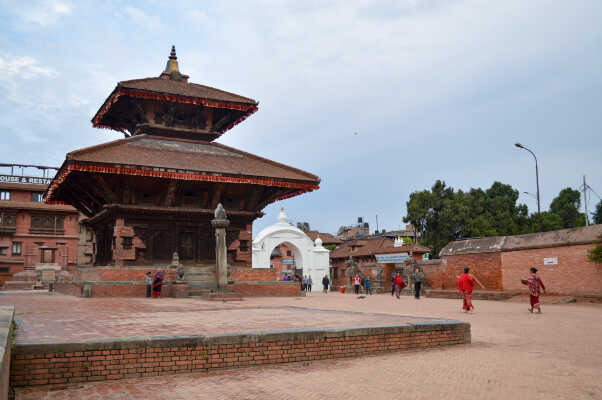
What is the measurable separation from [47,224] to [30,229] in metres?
1.70

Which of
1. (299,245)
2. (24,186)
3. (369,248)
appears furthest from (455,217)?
(24,186)

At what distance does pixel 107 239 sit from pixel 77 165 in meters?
6.37

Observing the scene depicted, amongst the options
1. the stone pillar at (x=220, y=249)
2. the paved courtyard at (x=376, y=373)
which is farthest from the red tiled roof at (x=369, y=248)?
the paved courtyard at (x=376, y=373)

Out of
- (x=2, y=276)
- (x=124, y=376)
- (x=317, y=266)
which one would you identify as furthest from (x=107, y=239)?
(x=2, y=276)

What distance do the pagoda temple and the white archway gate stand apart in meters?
16.7

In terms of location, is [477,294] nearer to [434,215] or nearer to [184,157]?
[184,157]

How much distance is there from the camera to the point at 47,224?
54719 mm

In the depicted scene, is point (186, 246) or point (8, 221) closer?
point (186, 246)

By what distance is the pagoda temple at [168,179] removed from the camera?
21.2 metres

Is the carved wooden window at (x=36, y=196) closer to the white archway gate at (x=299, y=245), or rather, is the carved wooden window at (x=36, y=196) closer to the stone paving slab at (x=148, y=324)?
the white archway gate at (x=299, y=245)

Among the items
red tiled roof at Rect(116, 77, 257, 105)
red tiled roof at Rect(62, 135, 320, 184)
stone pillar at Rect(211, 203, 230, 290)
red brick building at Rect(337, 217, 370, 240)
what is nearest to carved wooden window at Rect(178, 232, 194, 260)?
red tiled roof at Rect(62, 135, 320, 184)

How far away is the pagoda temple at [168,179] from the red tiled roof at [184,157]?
4 cm

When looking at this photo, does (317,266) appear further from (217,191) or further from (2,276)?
(2,276)

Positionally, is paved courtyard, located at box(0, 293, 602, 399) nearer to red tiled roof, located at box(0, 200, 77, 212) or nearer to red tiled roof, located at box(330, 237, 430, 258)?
red tiled roof, located at box(330, 237, 430, 258)
